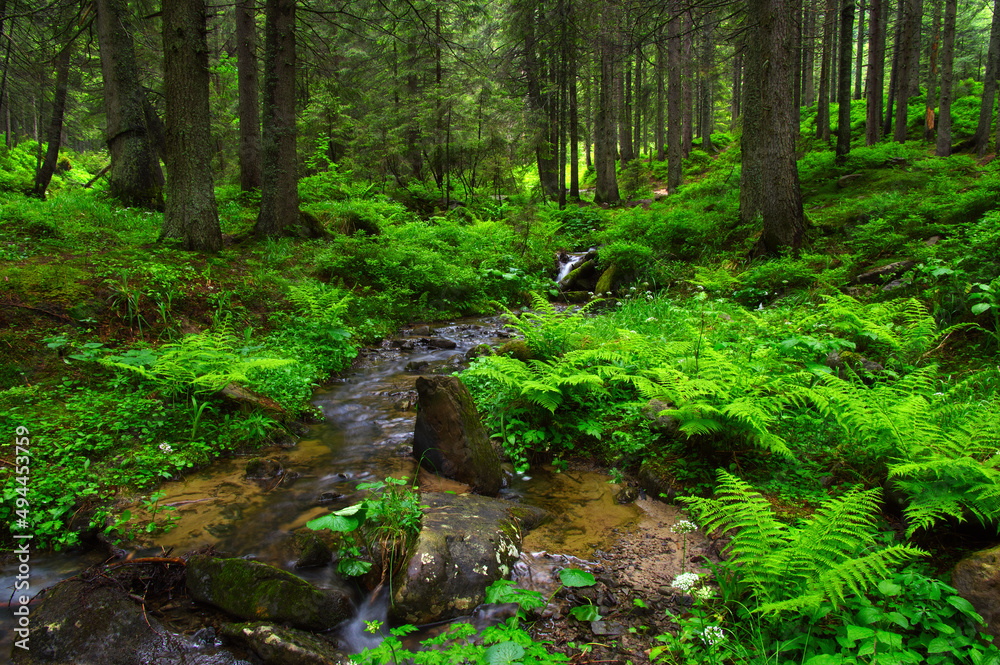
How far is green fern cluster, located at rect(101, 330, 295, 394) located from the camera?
462 cm

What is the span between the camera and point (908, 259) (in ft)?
24.1

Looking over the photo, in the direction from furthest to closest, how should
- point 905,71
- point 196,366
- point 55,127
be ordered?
point 905,71
point 55,127
point 196,366

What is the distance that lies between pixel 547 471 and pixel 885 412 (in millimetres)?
2616

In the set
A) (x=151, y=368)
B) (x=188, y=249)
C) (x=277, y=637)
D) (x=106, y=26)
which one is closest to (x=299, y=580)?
(x=277, y=637)

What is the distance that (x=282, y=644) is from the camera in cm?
249

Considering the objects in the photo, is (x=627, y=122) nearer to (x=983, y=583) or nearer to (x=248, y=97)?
(x=248, y=97)

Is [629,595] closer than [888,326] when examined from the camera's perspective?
Yes

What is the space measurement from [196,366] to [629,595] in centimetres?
450

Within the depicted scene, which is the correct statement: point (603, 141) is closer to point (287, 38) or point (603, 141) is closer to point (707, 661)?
point (287, 38)

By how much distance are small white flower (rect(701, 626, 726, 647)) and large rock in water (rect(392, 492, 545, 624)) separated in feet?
4.01

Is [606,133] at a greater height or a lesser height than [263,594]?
greater

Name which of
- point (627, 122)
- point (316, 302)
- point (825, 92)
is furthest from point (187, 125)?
point (627, 122)

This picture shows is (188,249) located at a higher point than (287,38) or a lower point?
lower

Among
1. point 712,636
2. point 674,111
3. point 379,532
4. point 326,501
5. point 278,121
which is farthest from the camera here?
point 674,111
